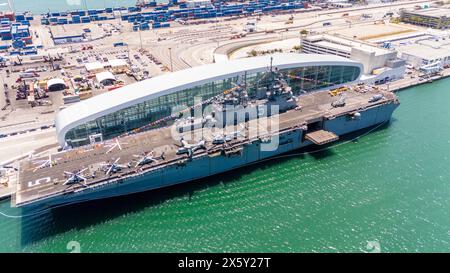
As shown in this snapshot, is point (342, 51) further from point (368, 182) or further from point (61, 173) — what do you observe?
point (61, 173)

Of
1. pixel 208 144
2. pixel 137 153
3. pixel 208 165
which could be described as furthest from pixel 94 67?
pixel 208 165

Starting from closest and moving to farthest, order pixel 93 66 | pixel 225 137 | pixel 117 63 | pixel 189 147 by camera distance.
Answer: pixel 189 147, pixel 225 137, pixel 93 66, pixel 117 63

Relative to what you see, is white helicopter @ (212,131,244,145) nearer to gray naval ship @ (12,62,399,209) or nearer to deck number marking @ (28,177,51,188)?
gray naval ship @ (12,62,399,209)

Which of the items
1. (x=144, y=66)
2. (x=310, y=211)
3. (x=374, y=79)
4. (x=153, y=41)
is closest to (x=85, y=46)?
(x=153, y=41)

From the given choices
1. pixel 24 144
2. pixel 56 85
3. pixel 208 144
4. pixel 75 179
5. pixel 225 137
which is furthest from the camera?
pixel 56 85

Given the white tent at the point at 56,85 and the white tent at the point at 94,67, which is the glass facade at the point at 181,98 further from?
the white tent at the point at 94,67

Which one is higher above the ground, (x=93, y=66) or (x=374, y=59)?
(x=374, y=59)

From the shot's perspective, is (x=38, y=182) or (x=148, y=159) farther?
(x=148, y=159)

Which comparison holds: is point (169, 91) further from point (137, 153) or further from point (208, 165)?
point (208, 165)
